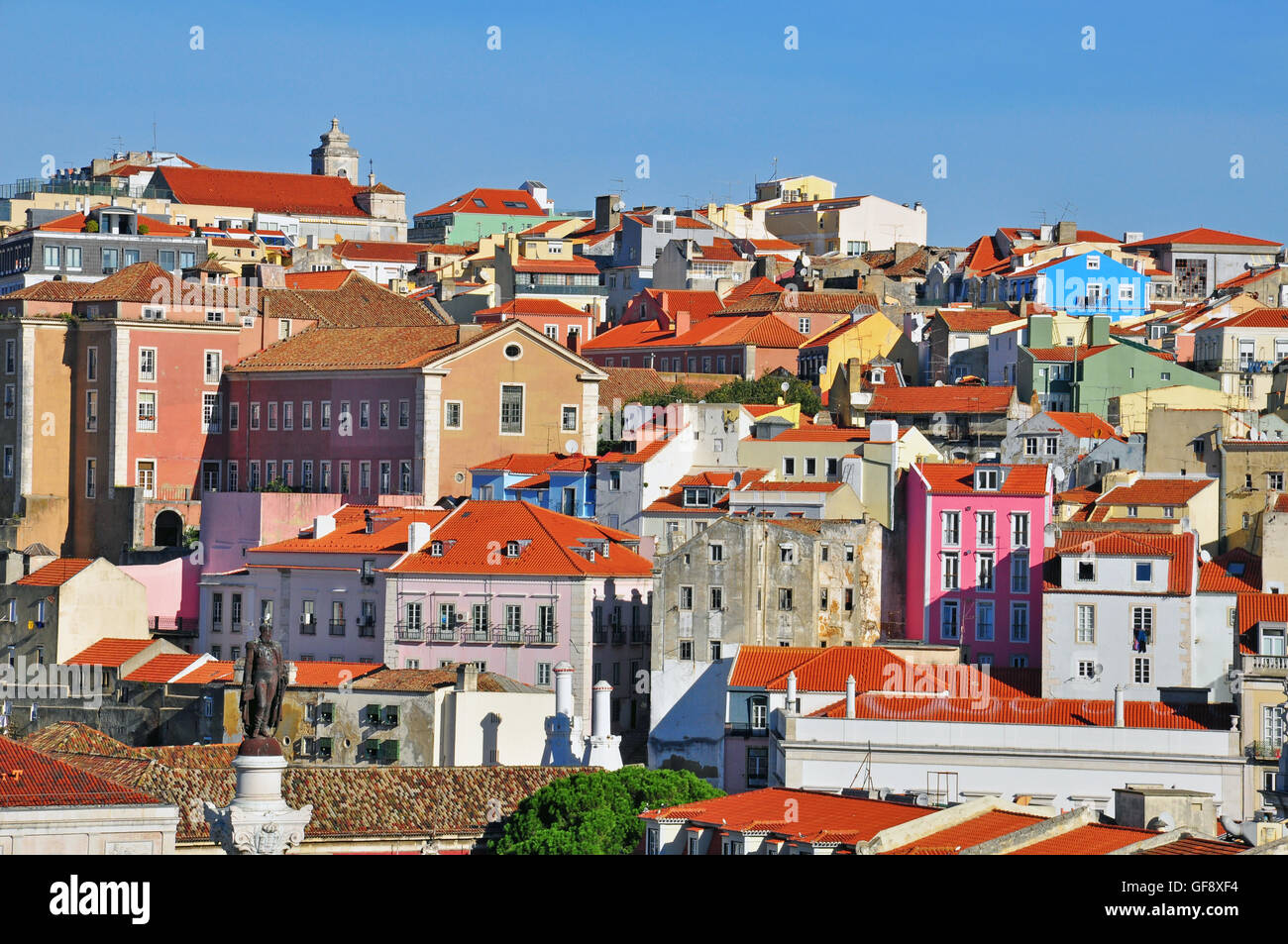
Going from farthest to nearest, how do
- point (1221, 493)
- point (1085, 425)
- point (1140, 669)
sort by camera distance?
point (1085, 425) < point (1221, 493) < point (1140, 669)

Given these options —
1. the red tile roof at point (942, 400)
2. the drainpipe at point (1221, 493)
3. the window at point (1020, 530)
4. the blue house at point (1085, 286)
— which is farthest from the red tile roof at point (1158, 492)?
the blue house at point (1085, 286)

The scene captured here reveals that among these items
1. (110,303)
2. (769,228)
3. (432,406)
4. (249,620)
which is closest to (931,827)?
(249,620)

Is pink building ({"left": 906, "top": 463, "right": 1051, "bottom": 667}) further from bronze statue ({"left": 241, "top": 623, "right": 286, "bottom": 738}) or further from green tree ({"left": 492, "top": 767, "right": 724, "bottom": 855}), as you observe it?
bronze statue ({"left": 241, "top": 623, "right": 286, "bottom": 738})

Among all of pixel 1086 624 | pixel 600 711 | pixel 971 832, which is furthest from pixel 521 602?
pixel 971 832

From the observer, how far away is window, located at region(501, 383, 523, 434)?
241 ft

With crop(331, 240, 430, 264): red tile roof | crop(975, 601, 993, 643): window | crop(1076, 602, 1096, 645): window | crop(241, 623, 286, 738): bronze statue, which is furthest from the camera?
crop(331, 240, 430, 264): red tile roof

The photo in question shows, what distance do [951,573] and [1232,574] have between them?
248 inches

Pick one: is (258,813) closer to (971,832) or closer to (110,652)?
(971,832)

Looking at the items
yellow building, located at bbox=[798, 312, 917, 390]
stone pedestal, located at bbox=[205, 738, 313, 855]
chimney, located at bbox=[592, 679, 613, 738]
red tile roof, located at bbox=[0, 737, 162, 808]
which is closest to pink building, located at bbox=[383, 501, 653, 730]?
chimney, located at bbox=[592, 679, 613, 738]

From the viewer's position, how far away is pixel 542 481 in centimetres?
6962

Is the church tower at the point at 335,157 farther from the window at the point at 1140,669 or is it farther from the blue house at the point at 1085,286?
the window at the point at 1140,669

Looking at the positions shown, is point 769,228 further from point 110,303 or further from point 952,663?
point 952,663

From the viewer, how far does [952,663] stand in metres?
56.9

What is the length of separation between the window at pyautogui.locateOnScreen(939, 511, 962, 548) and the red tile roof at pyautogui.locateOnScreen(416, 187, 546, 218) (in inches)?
3445
